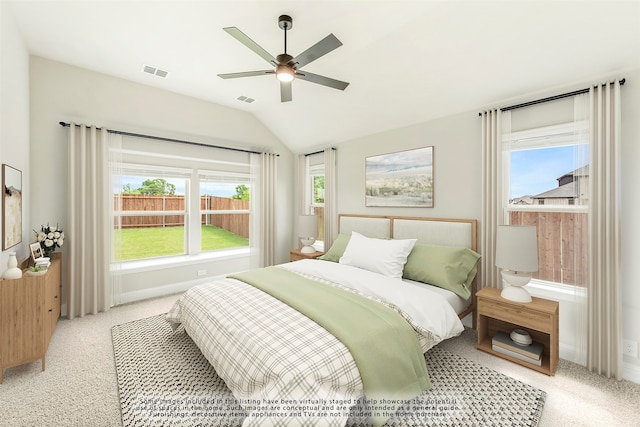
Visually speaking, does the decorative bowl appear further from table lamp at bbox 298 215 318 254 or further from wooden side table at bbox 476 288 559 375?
table lamp at bbox 298 215 318 254

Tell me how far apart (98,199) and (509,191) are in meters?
4.66

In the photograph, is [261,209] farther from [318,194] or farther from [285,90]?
[285,90]

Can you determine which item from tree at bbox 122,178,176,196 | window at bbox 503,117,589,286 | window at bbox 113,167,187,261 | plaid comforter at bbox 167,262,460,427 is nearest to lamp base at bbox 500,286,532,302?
window at bbox 503,117,589,286

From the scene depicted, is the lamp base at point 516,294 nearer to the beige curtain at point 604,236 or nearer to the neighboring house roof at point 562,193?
the beige curtain at point 604,236

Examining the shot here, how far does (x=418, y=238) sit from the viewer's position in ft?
11.0

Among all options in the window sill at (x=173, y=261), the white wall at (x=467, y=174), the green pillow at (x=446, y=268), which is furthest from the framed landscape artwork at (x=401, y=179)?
the window sill at (x=173, y=261)

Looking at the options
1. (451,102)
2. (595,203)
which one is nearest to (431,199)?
(451,102)

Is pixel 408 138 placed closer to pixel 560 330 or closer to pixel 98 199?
pixel 560 330

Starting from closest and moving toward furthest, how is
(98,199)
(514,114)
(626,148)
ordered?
1. (626,148)
2. (514,114)
3. (98,199)

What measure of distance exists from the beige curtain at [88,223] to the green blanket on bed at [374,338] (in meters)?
2.52

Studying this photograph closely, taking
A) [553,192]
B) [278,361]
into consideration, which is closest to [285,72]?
[278,361]

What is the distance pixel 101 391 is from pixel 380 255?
8.57 ft

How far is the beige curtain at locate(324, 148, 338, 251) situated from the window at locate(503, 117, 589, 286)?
7.91ft

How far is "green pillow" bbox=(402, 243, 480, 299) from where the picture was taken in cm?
268
